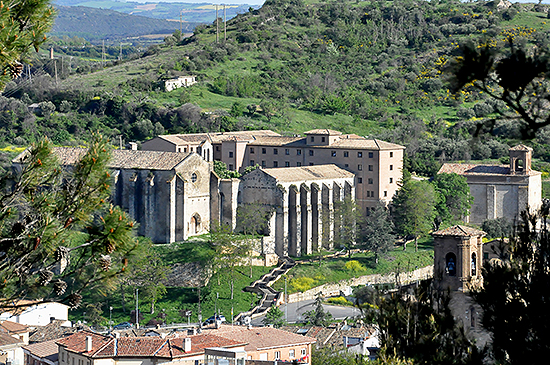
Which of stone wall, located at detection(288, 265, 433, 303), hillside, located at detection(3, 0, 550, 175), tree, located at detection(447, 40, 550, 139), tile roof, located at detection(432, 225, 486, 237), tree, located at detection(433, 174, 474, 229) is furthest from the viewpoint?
hillside, located at detection(3, 0, 550, 175)

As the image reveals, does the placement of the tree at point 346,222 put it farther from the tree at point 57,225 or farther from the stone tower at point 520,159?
the tree at point 57,225

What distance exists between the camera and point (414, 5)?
155 metres

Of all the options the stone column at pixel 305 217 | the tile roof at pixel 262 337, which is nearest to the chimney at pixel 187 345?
the tile roof at pixel 262 337

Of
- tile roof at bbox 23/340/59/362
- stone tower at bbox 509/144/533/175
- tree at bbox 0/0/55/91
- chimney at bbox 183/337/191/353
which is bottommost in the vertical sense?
tile roof at bbox 23/340/59/362

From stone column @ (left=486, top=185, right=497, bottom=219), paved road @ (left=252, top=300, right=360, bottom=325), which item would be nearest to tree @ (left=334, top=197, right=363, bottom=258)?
paved road @ (left=252, top=300, right=360, bottom=325)

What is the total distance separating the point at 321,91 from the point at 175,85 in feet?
57.5

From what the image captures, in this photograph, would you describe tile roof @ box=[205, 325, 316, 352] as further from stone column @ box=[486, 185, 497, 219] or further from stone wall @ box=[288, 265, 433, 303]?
stone column @ box=[486, 185, 497, 219]

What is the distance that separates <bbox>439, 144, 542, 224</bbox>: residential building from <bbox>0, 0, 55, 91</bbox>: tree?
217ft

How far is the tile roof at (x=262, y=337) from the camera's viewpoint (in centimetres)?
4509

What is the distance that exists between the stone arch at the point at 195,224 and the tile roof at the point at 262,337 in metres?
17.8

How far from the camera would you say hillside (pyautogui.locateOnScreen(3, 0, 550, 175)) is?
97.1 metres

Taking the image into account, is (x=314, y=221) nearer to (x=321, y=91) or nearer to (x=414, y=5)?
(x=321, y=91)

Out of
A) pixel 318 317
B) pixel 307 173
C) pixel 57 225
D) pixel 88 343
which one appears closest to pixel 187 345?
pixel 88 343

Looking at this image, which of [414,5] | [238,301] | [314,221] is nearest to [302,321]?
[238,301]
